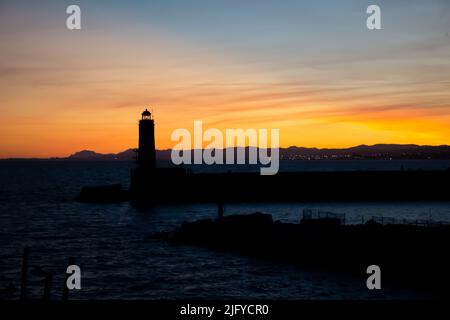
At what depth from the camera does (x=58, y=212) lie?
62656 mm

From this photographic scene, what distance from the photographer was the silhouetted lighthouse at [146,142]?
65.0 m

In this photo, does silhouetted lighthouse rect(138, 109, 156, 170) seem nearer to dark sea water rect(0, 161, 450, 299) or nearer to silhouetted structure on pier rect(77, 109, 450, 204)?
silhouetted structure on pier rect(77, 109, 450, 204)

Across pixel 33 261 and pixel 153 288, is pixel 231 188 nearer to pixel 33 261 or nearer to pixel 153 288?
pixel 33 261

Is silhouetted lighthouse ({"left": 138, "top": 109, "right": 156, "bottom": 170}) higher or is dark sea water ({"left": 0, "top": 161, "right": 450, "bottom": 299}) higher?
silhouetted lighthouse ({"left": 138, "top": 109, "right": 156, "bottom": 170})

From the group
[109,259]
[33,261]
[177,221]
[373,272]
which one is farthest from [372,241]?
[177,221]

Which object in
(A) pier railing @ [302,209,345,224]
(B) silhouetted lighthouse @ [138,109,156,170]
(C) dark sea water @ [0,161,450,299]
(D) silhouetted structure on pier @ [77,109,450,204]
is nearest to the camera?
(C) dark sea water @ [0,161,450,299]

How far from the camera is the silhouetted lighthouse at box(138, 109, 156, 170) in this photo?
2559 inches

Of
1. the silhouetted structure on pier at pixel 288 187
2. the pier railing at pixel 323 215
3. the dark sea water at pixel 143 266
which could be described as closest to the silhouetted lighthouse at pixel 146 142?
the silhouetted structure on pier at pixel 288 187

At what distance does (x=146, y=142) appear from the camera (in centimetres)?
6594

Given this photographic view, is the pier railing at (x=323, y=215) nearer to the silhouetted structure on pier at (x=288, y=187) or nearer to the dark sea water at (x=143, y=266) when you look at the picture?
the dark sea water at (x=143, y=266)

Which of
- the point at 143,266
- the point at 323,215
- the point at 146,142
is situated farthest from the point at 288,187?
the point at 143,266

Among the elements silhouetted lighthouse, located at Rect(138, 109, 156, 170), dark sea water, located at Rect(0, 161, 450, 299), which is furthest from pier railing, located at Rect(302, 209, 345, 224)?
silhouetted lighthouse, located at Rect(138, 109, 156, 170)

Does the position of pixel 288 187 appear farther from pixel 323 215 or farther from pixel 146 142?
pixel 323 215

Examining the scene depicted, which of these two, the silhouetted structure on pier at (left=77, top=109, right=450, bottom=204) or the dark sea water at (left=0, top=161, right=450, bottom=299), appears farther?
the silhouetted structure on pier at (left=77, top=109, right=450, bottom=204)
